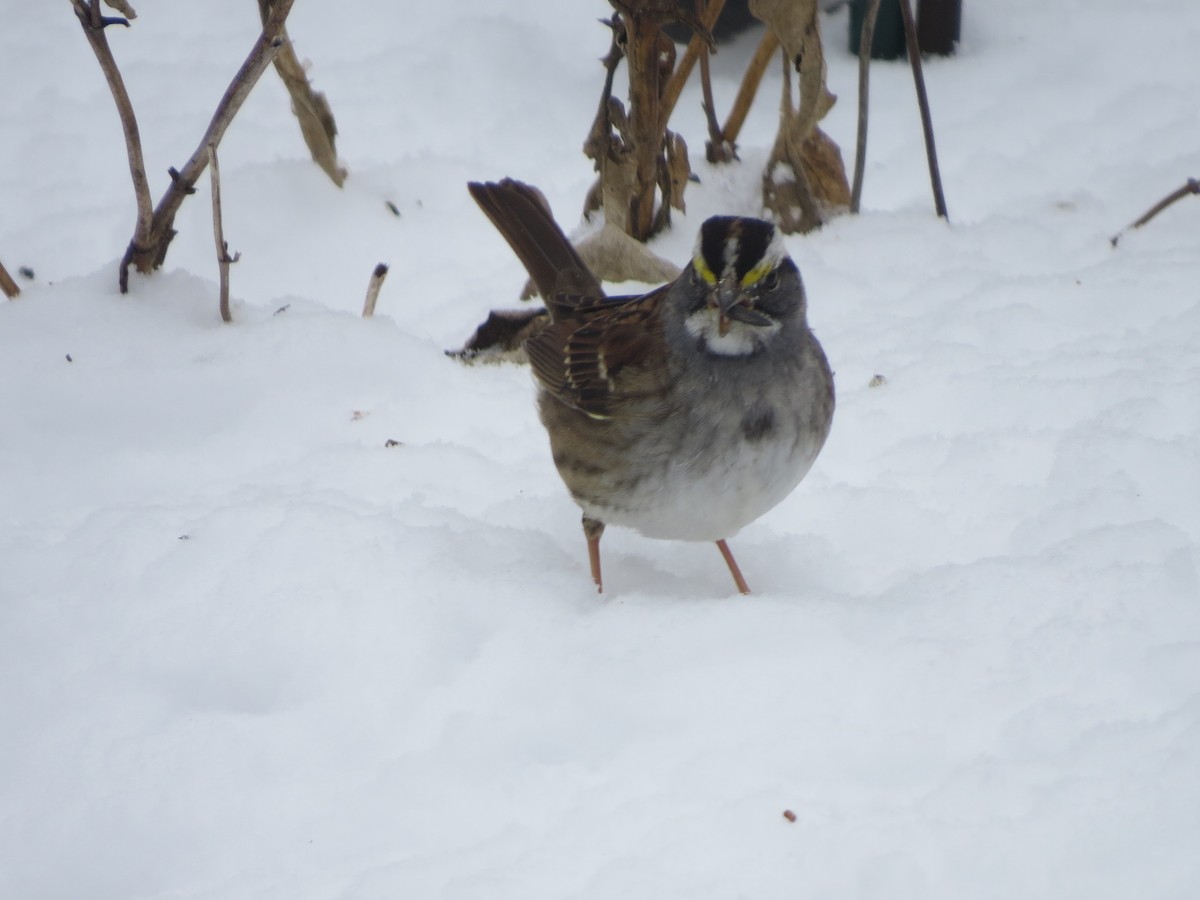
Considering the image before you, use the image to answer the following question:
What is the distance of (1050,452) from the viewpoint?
3.75m

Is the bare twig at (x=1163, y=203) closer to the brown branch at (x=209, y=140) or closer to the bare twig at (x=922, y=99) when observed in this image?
the bare twig at (x=922, y=99)

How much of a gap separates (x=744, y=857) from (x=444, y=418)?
7.54 feet

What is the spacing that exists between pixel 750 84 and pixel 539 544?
2.81 m

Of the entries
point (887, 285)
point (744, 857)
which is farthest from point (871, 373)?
point (744, 857)

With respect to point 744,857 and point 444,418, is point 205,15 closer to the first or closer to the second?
point 444,418

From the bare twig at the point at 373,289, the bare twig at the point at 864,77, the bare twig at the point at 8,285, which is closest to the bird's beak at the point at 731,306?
the bare twig at the point at 373,289

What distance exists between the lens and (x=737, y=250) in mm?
3180

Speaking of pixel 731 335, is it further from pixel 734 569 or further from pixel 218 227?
pixel 218 227

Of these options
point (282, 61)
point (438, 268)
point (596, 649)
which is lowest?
point (438, 268)

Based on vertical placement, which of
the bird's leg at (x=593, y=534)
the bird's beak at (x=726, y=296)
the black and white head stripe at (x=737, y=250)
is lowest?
the bird's leg at (x=593, y=534)

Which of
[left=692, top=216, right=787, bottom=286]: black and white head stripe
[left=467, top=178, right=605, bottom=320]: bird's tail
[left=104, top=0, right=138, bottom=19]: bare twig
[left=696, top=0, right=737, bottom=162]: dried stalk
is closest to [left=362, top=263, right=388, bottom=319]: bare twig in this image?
[left=467, top=178, right=605, bottom=320]: bird's tail

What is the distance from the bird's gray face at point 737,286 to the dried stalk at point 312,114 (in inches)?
103

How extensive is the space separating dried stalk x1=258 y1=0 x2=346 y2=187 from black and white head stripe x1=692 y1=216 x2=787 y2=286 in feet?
8.84

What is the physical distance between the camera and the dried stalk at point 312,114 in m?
5.25
